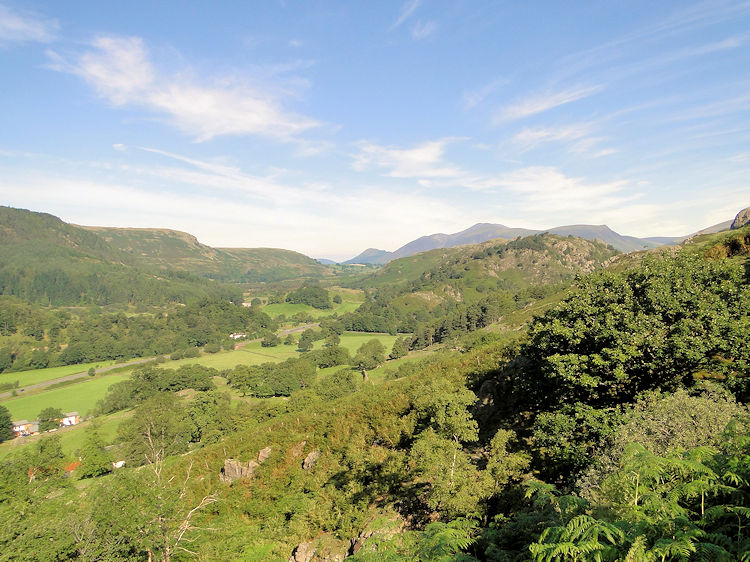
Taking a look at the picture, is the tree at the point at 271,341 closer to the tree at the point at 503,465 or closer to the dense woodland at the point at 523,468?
the dense woodland at the point at 523,468

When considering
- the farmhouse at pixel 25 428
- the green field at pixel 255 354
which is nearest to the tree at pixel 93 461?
the farmhouse at pixel 25 428

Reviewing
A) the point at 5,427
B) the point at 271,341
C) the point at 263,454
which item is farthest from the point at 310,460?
the point at 271,341

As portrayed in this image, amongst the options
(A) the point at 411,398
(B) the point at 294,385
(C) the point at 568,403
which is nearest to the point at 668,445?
(C) the point at 568,403

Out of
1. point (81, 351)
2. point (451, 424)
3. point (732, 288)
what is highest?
point (732, 288)

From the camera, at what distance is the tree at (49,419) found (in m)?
82.1

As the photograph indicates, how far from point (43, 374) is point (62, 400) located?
54.3m

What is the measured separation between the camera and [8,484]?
1052 inches

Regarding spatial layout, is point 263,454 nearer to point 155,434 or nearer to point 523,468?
point 523,468

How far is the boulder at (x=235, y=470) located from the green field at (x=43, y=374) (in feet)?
488

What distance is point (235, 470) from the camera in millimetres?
29969

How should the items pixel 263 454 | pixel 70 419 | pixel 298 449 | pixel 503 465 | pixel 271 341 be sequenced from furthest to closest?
1. pixel 271 341
2. pixel 70 419
3. pixel 263 454
4. pixel 298 449
5. pixel 503 465

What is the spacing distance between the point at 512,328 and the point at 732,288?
166 ft

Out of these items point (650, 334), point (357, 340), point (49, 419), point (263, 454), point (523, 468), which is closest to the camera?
point (650, 334)

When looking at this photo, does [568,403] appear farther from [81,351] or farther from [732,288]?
[81,351]
